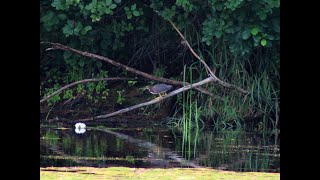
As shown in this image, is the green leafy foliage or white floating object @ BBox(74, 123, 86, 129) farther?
the green leafy foliage

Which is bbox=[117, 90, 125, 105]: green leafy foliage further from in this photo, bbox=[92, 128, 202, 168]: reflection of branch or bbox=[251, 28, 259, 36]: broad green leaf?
bbox=[251, 28, 259, 36]: broad green leaf

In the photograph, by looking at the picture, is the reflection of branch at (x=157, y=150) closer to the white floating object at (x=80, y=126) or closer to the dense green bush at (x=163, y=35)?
the white floating object at (x=80, y=126)

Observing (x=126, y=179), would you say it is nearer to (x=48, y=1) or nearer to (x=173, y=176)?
(x=173, y=176)

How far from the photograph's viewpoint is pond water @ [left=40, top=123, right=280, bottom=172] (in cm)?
830

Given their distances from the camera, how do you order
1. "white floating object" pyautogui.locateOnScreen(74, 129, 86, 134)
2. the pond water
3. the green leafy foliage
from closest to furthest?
the pond water → "white floating object" pyautogui.locateOnScreen(74, 129, 86, 134) → the green leafy foliage

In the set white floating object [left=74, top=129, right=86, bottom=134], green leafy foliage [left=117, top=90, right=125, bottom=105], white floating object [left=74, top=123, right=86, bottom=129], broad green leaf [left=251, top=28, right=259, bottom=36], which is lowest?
white floating object [left=74, top=129, right=86, bottom=134]

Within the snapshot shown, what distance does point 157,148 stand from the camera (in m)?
9.40

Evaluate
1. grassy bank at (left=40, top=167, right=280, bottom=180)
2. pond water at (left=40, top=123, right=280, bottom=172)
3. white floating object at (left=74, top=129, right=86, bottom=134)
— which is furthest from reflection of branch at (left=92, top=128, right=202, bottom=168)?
grassy bank at (left=40, top=167, right=280, bottom=180)

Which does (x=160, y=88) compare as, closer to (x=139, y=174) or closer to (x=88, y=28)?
(x=88, y=28)

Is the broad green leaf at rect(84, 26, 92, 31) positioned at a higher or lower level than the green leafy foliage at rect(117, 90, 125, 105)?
higher

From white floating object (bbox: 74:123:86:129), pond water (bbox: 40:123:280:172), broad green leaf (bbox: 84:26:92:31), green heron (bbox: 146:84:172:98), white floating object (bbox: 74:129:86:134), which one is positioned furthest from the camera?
broad green leaf (bbox: 84:26:92:31)
